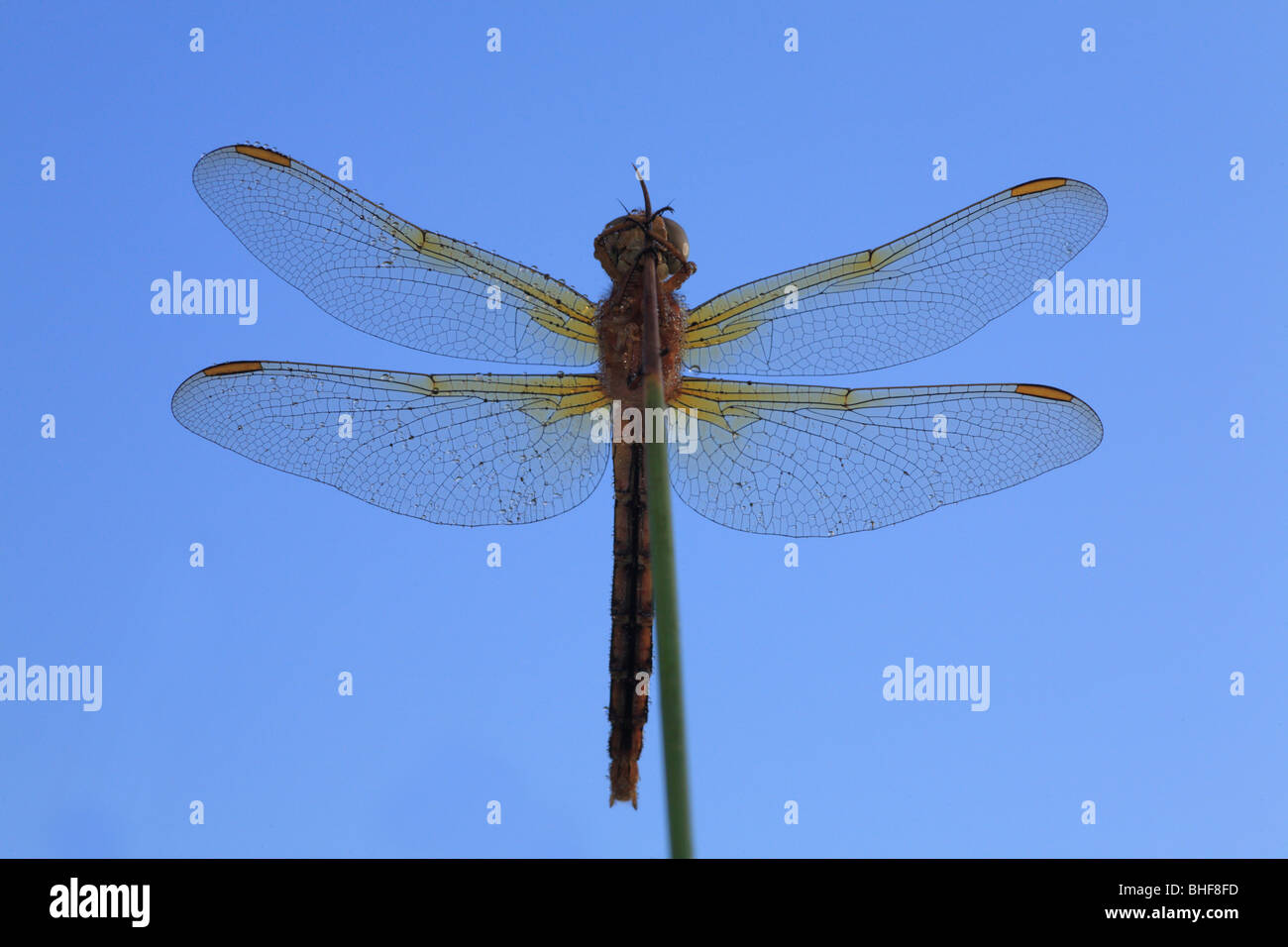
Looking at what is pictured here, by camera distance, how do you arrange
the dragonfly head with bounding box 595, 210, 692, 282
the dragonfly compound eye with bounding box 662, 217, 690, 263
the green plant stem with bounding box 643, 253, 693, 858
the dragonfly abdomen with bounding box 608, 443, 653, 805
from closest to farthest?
the green plant stem with bounding box 643, 253, 693, 858
the dragonfly head with bounding box 595, 210, 692, 282
the dragonfly compound eye with bounding box 662, 217, 690, 263
the dragonfly abdomen with bounding box 608, 443, 653, 805

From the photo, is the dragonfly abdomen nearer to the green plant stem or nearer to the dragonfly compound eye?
the dragonfly compound eye

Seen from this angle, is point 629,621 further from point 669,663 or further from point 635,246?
point 669,663

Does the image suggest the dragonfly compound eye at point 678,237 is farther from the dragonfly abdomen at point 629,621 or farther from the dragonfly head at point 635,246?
A: the dragonfly abdomen at point 629,621

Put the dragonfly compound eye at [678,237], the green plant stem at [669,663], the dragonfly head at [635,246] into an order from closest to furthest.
A: 1. the green plant stem at [669,663]
2. the dragonfly head at [635,246]
3. the dragonfly compound eye at [678,237]

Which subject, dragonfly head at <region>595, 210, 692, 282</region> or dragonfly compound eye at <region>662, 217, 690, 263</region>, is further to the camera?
dragonfly compound eye at <region>662, 217, 690, 263</region>

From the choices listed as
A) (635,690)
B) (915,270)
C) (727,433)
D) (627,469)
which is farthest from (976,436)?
(635,690)

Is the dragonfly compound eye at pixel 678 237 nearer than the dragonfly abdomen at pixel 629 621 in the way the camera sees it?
Yes

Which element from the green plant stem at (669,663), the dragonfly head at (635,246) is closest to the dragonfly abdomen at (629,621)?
the dragonfly head at (635,246)

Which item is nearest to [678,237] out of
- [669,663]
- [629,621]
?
[629,621]

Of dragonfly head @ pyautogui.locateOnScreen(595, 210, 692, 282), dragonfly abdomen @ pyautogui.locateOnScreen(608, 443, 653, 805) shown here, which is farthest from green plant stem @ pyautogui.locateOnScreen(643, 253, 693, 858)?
dragonfly abdomen @ pyautogui.locateOnScreen(608, 443, 653, 805)
